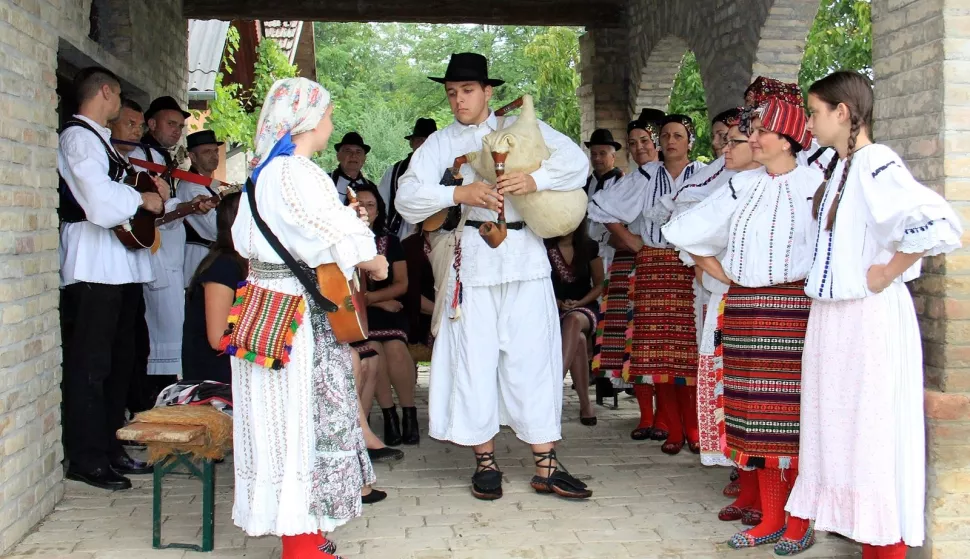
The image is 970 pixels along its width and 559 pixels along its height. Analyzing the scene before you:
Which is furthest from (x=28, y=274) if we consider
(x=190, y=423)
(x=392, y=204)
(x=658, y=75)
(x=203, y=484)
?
(x=658, y=75)

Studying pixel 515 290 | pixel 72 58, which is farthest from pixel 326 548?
pixel 72 58

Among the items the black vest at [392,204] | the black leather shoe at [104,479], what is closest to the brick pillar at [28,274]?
the black leather shoe at [104,479]

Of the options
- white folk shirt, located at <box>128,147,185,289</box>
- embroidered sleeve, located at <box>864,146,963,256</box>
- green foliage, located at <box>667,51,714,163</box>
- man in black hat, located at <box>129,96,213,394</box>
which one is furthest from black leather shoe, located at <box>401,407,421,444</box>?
green foliage, located at <box>667,51,714,163</box>

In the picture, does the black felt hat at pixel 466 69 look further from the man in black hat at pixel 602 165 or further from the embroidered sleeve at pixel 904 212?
the man in black hat at pixel 602 165

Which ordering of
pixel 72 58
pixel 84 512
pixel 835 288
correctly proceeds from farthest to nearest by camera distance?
pixel 72 58
pixel 84 512
pixel 835 288

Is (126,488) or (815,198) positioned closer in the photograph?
(815,198)

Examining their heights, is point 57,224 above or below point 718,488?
above

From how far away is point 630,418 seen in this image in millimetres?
6676

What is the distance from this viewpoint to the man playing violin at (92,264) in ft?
15.6

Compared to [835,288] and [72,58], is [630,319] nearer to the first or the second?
[835,288]

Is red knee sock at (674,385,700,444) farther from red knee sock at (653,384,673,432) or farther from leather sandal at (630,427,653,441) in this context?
leather sandal at (630,427,653,441)

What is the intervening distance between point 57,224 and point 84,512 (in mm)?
1281

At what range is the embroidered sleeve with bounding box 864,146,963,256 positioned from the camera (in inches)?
120

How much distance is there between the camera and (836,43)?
1438 cm
